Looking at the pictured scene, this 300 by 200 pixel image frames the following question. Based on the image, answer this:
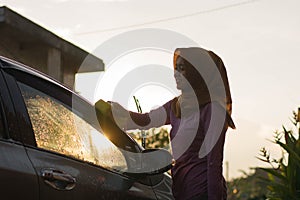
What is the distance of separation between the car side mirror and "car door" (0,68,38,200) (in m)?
0.89

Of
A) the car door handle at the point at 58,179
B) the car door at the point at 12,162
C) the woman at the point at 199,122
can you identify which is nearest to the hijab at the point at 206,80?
the woman at the point at 199,122

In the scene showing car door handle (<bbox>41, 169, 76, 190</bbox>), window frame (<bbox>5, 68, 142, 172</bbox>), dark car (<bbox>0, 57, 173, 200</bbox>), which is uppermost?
window frame (<bbox>5, 68, 142, 172</bbox>)

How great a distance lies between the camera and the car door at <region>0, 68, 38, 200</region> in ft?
9.37

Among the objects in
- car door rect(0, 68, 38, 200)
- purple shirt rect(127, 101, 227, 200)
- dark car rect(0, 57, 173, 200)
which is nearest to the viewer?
car door rect(0, 68, 38, 200)

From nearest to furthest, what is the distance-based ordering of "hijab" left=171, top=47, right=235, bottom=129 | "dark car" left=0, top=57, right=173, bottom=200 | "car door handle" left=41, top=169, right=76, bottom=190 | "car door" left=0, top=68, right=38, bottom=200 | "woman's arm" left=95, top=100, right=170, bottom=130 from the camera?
"car door" left=0, top=68, right=38, bottom=200, "dark car" left=0, top=57, right=173, bottom=200, "car door handle" left=41, top=169, right=76, bottom=190, "hijab" left=171, top=47, right=235, bottom=129, "woman's arm" left=95, top=100, right=170, bottom=130

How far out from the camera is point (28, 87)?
3.34 meters

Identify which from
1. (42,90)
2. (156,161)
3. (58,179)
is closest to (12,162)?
(58,179)

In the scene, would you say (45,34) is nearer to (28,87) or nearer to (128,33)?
(128,33)

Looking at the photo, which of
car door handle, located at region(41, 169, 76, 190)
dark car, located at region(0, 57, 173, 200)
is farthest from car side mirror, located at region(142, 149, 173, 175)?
car door handle, located at region(41, 169, 76, 190)

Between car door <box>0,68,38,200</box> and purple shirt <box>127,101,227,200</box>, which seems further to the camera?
purple shirt <box>127,101,227,200</box>

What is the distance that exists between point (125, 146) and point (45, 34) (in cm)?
786

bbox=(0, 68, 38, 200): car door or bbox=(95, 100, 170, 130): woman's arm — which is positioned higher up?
bbox=(95, 100, 170, 130): woman's arm

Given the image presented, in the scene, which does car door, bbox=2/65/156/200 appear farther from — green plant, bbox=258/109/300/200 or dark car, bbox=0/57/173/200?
green plant, bbox=258/109/300/200

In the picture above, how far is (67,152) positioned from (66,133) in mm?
136
